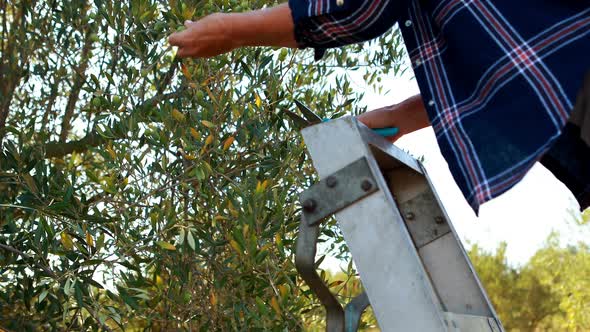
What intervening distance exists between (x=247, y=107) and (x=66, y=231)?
1018 mm

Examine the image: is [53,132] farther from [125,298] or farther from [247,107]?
[125,298]

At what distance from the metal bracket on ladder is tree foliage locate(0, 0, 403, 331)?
46.0 inches

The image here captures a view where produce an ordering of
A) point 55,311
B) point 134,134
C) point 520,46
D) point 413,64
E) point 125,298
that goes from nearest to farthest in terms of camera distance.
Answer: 1. point 520,46
2. point 413,64
3. point 125,298
4. point 134,134
5. point 55,311

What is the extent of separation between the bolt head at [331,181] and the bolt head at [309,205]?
45 mm

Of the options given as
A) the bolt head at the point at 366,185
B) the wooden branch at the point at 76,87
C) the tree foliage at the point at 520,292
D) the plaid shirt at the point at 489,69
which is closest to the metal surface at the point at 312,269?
the bolt head at the point at 366,185

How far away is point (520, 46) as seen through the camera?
1529 mm

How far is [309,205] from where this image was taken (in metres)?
1.57

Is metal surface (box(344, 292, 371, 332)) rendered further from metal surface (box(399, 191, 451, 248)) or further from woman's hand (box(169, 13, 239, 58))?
woman's hand (box(169, 13, 239, 58))

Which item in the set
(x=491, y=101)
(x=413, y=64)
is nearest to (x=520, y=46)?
(x=491, y=101)

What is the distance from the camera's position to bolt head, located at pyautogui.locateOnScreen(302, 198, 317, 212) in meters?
1.56

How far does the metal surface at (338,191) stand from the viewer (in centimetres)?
153

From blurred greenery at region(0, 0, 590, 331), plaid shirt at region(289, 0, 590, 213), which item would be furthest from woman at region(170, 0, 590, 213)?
blurred greenery at region(0, 0, 590, 331)

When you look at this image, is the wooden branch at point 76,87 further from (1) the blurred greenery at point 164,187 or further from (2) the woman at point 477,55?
(2) the woman at point 477,55

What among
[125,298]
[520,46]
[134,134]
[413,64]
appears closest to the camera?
[520,46]
